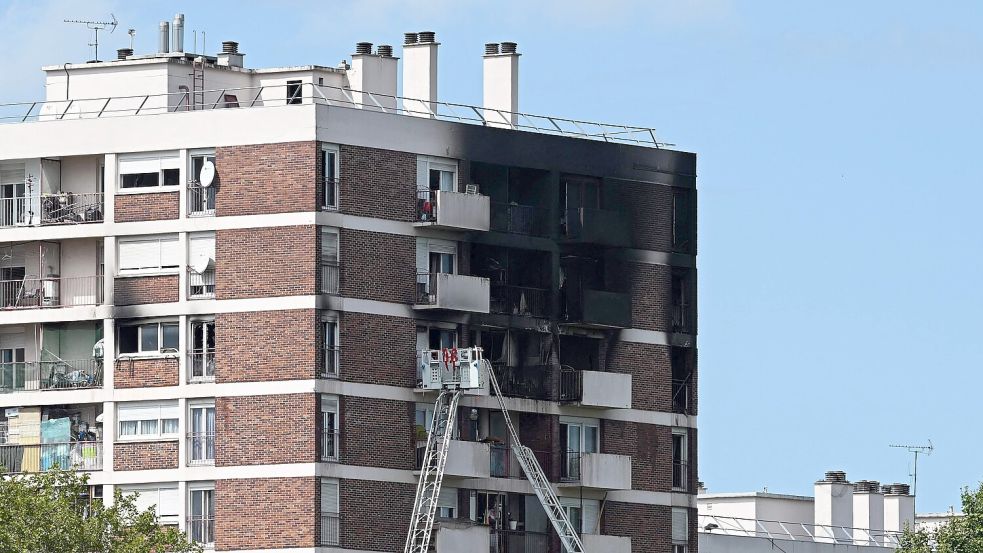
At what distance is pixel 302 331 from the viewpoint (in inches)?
4407

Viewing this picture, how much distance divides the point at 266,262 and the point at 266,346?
320cm

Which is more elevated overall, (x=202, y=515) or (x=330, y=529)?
(x=202, y=515)

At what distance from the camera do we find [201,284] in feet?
374

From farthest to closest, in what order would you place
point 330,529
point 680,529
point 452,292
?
point 680,529
point 452,292
point 330,529

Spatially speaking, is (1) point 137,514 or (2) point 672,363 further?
(2) point 672,363

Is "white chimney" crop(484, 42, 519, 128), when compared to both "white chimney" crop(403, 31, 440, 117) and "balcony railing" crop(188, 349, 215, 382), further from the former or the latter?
"balcony railing" crop(188, 349, 215, 382)

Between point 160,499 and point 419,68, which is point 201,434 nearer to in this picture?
point 160,499

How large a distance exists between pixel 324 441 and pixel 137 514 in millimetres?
7917

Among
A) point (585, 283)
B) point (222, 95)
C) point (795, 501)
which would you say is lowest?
point (795, 501)

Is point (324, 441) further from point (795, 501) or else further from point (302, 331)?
point (795, 501)

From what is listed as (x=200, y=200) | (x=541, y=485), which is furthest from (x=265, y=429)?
(x=541, y=485)

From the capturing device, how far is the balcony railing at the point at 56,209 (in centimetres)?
11694

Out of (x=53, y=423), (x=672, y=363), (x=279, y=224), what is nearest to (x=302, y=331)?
(x=279, y=224)

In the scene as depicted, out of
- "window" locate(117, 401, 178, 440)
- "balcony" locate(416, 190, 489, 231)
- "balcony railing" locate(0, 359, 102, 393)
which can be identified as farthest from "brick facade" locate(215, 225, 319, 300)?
"balcony railing" locate(0, 359, 102, 393)
